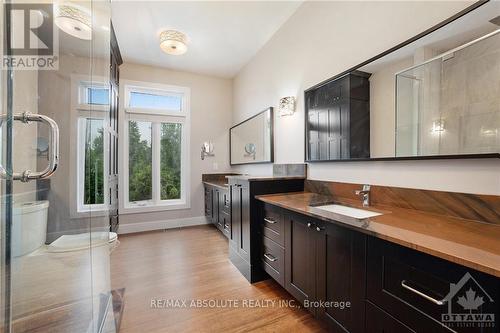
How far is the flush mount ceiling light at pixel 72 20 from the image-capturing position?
181cm

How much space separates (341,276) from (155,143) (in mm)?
3617

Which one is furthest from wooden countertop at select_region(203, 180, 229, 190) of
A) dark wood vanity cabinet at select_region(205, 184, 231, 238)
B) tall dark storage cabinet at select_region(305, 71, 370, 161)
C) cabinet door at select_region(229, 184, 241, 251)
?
tall dark storage cabinet at select_region(305, 71, 370, 161)

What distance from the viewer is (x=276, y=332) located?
1.45 metres

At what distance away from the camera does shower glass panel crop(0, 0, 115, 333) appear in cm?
116

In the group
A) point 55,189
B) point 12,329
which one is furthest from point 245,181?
point 12,329

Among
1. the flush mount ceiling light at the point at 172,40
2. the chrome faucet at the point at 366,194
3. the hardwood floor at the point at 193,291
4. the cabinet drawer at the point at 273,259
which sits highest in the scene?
the flush mount ceiling light at the point at 172,40

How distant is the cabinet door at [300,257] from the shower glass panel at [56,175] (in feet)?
4.53

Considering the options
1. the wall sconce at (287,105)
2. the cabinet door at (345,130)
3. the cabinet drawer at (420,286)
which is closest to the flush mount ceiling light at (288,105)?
the wall sconce at (287,105)

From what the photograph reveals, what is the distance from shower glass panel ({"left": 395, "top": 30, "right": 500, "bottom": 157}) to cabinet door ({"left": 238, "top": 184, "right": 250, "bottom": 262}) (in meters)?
1.32

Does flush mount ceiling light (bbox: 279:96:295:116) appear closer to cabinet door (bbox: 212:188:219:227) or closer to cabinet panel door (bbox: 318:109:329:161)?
cabinet panel door (bbox: 318:109:329:161)

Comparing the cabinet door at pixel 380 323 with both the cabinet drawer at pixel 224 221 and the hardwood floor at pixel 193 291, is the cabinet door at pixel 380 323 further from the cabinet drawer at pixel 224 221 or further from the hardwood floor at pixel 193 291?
the cabinet drawer at pixel 224 221

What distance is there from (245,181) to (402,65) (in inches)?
60.0

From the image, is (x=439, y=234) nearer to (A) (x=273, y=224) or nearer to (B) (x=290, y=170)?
(A) (x=273, y=224)

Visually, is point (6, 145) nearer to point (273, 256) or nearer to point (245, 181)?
point (245, 181)
